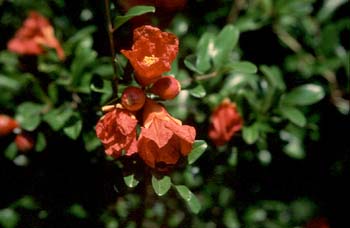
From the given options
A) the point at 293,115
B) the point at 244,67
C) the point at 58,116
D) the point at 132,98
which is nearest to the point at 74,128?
the point at 58,116

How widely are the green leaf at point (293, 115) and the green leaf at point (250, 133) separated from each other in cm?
9

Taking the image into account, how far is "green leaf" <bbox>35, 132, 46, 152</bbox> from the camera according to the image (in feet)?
5.16

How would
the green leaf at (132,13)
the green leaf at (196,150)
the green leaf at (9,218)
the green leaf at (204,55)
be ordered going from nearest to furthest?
1. the green leaf at (132,13)
2. the green leaf at (196,150)
3. the green leaf at (204,55)
4. the green leaf at (9,218)

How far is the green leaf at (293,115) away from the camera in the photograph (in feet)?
5.15

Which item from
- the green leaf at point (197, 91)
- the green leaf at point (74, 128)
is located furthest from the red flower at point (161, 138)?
the green leaf at point (74, 128)

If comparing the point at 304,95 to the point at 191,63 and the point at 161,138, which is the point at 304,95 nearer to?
the point at 191,63

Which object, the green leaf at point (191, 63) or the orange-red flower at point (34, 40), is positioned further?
the orange-red flower at point (34, 40)

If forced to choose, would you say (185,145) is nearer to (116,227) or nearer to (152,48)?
(152,48)

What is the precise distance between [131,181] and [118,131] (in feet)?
0.35

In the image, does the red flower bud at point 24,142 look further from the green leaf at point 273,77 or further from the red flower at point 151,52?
the green leaf at point 273,77

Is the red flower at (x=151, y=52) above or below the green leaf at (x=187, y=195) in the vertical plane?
above

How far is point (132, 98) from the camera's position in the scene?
120cm

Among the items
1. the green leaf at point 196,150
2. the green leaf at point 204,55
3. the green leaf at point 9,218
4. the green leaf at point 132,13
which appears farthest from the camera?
the green leaf at point 9,218


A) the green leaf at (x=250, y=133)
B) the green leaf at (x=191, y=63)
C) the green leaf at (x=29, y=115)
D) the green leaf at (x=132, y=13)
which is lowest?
the green leaf at (x=250, y=133)
